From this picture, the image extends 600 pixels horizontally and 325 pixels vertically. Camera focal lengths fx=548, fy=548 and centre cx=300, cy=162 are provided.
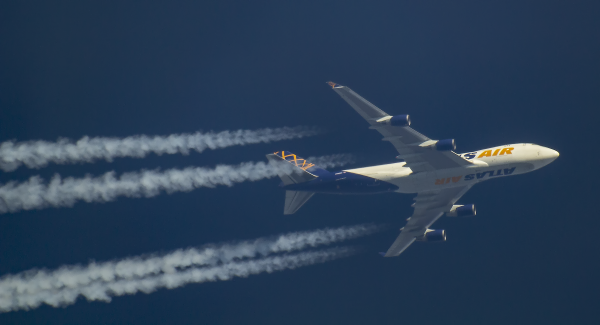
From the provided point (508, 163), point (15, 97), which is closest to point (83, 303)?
point (15, 97)

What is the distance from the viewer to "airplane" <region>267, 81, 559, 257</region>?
51250 mm

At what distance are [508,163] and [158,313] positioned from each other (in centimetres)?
4450

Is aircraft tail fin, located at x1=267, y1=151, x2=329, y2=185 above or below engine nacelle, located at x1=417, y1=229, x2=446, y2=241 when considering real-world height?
above

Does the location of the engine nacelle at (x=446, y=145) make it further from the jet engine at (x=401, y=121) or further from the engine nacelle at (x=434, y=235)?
the engine nacelle at (x=434, y=235)

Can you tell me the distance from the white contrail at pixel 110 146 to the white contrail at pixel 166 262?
36.5 ft

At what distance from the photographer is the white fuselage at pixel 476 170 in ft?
171

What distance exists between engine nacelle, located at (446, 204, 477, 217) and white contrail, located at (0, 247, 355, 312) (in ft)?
42.9

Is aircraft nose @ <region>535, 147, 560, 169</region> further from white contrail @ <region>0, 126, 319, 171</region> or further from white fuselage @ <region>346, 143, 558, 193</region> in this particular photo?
white contrail @ <region>0, 126, 319, 171</region>

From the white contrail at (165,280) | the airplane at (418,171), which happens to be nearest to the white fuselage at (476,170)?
the airplane at (418,171)

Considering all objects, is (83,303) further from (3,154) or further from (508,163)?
(508,163)

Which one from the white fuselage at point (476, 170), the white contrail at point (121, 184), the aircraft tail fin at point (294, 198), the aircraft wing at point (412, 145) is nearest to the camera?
the aircraft wing at point (412, 145)

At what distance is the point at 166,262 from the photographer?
59.8 meters

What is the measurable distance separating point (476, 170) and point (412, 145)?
6818 mm

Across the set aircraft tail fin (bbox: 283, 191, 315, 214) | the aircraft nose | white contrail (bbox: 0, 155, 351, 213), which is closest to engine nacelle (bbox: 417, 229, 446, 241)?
the aircraft nose
